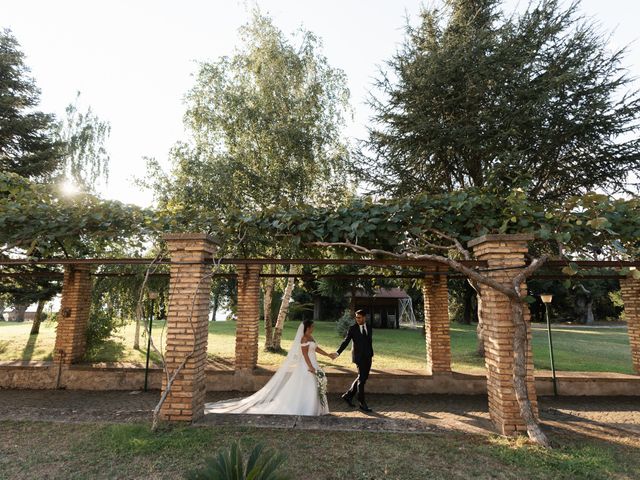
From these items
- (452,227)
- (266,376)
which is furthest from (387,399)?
(452,227)

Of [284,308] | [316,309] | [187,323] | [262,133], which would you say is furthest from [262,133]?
[316,309]

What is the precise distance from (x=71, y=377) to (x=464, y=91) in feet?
44.4

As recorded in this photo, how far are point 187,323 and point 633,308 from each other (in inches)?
429

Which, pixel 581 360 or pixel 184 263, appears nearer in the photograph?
pixel 184 263

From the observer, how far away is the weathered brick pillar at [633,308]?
8844 mm

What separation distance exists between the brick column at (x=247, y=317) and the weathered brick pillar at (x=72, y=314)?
→ 13.8 ft

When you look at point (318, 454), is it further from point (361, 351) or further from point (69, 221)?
point (69, 221)

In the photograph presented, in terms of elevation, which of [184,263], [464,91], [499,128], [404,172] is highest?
[464,91]

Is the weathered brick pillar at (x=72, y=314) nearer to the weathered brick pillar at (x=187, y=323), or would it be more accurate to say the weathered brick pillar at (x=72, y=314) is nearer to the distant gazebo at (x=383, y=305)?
the weathered brick pillar at (x=187, y=323)

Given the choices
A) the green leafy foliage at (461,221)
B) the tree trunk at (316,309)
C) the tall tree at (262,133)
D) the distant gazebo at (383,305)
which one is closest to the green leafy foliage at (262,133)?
the tall tree at (262,133)

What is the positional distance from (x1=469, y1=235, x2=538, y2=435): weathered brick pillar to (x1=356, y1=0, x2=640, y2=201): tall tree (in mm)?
4519

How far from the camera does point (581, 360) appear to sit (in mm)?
13086

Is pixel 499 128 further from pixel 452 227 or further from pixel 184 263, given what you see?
pixel 184 263

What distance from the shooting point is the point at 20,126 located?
1429cm
